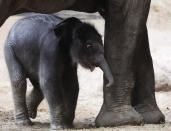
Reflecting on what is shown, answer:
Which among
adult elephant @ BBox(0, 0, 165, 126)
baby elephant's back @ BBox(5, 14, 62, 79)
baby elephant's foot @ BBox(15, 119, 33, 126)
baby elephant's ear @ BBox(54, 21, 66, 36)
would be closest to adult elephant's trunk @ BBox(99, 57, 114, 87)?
adult elephant @ BBox(0, 0, 165, 126)

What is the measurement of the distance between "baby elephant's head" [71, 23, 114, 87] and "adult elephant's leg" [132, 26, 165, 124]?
29.7 inches

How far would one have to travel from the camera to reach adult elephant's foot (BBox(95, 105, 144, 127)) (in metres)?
5.84

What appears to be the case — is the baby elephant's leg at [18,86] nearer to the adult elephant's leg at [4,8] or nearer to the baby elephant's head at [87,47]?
the baby elephant's head at [87,47]

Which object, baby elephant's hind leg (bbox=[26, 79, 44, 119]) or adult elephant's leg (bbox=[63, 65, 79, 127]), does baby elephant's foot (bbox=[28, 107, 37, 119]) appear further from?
adult elephant's leg (bbox=[63, 65, 79, 127])

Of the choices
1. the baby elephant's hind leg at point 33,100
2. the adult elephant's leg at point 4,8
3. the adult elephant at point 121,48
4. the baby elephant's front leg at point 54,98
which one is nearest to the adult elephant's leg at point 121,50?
the adult elephant at point 121,48

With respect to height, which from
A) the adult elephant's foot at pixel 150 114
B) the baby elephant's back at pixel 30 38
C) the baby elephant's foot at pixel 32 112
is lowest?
the baby elephant's foot at pixel 32 112

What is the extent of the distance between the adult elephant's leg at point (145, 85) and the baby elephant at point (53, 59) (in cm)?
71

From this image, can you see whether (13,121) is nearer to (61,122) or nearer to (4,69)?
(61,122)

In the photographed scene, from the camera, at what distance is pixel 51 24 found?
6.02 m

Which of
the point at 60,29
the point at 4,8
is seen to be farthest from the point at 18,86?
the point at 4,8

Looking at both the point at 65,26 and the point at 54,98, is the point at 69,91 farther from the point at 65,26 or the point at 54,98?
the point at 65,26

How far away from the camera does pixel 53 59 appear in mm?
5652

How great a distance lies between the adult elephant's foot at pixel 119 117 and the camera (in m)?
5.84

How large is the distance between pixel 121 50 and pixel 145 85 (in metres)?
0.65
